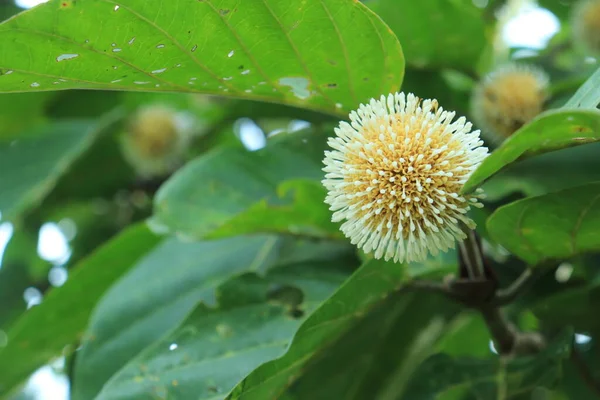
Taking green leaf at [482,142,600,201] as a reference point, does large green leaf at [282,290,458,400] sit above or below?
below

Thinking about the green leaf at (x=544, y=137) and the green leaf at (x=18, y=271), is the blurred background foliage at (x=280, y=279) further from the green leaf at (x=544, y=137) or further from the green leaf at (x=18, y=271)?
the green leaf at (x=544, y=137)

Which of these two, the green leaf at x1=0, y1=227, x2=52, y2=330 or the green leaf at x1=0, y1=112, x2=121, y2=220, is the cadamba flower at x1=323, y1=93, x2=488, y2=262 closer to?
the green leaf at x1=0, y1=112, x2=121, y2=220

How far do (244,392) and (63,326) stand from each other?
2.37ft

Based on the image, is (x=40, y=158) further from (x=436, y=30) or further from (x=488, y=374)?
(x=488, y=374)

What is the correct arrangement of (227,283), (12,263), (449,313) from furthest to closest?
(12,263) → (449,313) → (227,283)

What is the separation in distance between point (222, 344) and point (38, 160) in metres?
0.99

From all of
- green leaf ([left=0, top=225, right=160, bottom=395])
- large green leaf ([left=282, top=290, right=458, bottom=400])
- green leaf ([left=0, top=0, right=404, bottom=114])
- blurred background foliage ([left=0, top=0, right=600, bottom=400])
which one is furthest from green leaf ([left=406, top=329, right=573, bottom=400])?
green leaf ([left=0, top=225, right=160, bottom=395])

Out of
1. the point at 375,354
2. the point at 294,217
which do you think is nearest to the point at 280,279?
the point at 294,217

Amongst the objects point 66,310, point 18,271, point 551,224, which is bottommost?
point 18,271

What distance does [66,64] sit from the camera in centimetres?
74

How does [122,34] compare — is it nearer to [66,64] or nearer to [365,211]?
[66,64]

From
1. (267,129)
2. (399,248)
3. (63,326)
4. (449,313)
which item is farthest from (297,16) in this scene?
(267,129)

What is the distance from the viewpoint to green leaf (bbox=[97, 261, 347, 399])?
0.85 m

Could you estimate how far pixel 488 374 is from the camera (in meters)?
1.07
